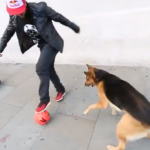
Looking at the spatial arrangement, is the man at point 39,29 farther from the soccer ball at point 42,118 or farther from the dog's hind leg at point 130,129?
the dog's hind leg at point 130,129

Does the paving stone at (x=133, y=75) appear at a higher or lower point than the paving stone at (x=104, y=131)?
lower

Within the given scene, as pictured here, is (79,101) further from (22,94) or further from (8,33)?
(8,33)

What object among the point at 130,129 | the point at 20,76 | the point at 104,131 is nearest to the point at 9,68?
the point at 20,76

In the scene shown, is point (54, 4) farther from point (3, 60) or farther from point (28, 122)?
point (28, 122)

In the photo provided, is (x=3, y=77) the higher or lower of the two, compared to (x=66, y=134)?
lower

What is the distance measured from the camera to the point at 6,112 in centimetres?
320

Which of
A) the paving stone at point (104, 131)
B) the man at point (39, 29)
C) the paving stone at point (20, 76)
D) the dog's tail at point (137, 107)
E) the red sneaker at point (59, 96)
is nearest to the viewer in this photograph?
the dog's tail at point (137, 107)

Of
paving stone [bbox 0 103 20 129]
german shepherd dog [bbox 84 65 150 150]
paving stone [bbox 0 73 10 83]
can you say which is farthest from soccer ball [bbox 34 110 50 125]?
paving stone [bbox 0 73 10 83]

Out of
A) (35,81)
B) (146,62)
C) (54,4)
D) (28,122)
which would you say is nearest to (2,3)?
(54,4)

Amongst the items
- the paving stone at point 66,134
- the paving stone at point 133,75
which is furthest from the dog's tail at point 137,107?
the paving stone at point 133,75

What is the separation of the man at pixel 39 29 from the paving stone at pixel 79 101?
1.46 feet

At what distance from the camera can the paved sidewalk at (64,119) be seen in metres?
2.40

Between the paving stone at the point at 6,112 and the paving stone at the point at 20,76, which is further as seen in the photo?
the paving stone at the point at 20,76

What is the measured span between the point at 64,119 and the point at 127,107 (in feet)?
3.88
